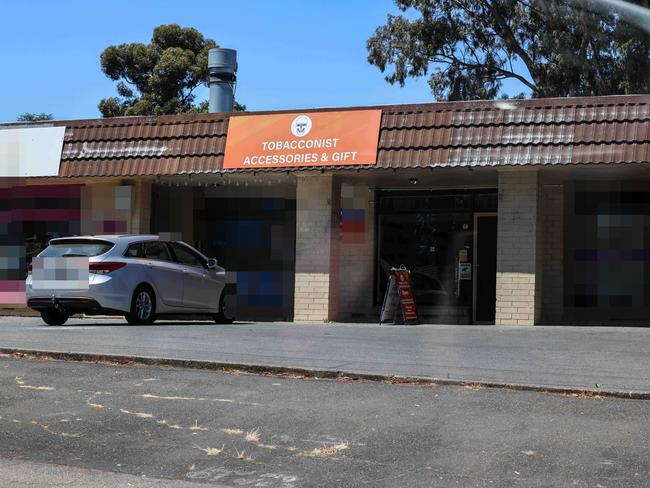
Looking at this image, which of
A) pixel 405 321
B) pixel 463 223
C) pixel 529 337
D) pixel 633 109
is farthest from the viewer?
pixel 463 223

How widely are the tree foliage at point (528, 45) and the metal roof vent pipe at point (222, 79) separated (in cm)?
1261

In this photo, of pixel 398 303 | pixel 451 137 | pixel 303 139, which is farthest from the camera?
pixel 303 139

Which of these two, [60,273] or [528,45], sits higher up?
[528,45]

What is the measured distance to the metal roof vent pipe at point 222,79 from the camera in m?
22.8

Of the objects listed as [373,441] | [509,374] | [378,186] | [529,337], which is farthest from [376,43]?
[373,441]

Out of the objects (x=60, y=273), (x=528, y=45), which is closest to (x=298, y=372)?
(x=60, y=273)

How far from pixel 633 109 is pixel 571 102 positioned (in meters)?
1.10

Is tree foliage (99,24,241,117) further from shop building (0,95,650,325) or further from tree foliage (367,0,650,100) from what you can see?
shop building (0,95,650,325)

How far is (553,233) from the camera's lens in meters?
18.8

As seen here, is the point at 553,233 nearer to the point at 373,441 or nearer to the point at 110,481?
the point at 373,441

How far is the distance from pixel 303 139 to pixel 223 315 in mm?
3834

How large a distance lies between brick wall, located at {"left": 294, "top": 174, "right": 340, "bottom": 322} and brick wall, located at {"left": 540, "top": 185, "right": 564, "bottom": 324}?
4.30 metres

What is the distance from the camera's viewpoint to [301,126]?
1830cm

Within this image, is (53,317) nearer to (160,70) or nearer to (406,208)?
(406,208)
